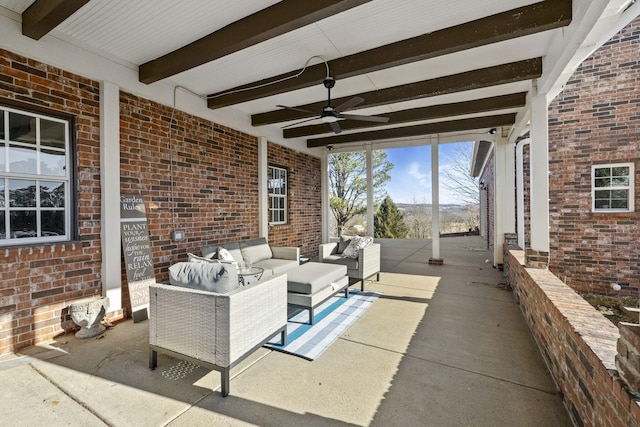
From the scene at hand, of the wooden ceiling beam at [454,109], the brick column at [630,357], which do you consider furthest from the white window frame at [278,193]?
the brick column at [630,357]

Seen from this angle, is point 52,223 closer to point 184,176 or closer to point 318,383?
point 184,176

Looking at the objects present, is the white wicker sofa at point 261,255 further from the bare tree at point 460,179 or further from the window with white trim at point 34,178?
the bare tree at point 460,179

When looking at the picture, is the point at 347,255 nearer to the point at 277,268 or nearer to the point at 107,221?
the point at 277,268

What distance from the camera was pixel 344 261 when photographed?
525 centimetres

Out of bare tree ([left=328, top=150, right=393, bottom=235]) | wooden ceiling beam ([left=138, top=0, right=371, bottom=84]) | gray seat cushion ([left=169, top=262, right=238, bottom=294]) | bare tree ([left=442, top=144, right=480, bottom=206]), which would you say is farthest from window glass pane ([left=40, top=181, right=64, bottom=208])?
bare tree ([left=442, top=144, right=480, bottom=206])

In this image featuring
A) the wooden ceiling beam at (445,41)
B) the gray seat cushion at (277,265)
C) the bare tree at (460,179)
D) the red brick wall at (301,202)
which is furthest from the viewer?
the bare tree at (460,179)

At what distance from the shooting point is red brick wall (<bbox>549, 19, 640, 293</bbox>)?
5227 millimetres

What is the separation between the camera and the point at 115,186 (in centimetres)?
369

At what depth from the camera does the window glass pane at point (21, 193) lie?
3047 millimetres

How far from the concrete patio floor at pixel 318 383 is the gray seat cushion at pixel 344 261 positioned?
1.52 m

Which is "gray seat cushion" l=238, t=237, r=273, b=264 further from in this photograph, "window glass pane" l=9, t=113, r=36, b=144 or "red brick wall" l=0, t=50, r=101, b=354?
"window glass pane" l=9, t=113, r=36, b=144

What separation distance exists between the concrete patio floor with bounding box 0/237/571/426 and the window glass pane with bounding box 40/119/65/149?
215 cm

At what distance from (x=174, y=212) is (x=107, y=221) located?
99cm

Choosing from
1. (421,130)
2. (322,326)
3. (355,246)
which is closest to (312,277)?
(322,326)
